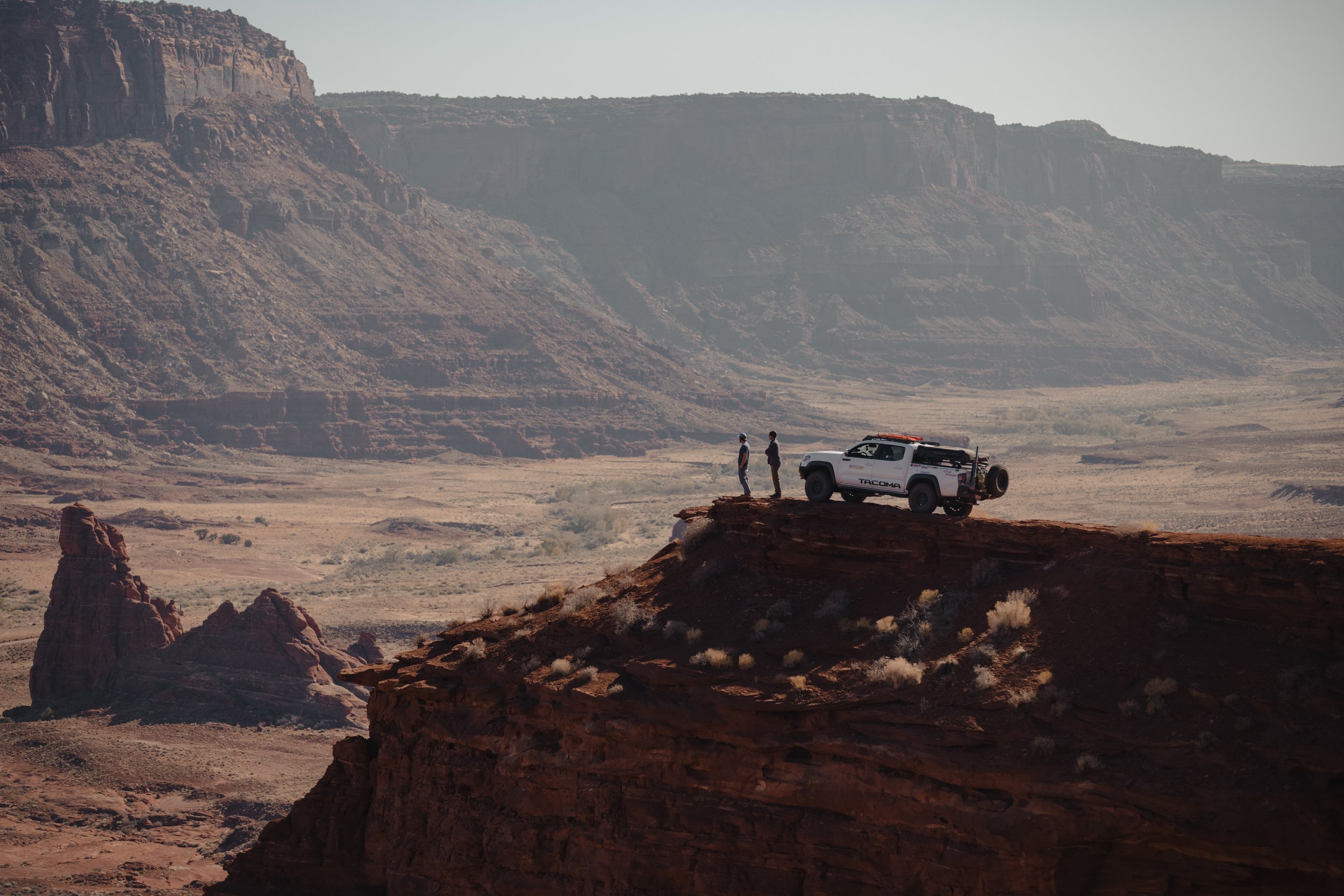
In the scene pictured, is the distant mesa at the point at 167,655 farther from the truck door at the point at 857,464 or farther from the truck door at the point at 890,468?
the truck door at the point at 890,468

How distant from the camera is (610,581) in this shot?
25.8 meters

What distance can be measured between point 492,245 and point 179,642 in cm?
14237

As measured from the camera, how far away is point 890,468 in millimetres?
24438

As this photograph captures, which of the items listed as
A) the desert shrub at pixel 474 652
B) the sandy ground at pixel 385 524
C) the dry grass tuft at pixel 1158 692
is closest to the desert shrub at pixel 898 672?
the dry grass tuft at pixel 1158 692

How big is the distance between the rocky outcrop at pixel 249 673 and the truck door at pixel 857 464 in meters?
28.2

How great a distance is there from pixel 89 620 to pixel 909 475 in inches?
1437

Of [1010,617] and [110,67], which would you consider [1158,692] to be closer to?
[1010,617]

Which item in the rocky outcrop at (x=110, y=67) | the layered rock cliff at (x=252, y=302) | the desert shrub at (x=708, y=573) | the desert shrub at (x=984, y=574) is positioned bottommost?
the desert shrub at (x=708, y=573)

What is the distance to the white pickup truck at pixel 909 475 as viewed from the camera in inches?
928

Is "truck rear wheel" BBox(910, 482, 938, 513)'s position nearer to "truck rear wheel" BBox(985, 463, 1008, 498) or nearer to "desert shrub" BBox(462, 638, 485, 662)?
"truck rear wheel" BBox(985, 463, 1008, 498)

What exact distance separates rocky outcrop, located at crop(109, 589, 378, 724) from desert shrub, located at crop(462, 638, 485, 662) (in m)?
25.6

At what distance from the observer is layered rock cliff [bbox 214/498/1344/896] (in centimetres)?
1692

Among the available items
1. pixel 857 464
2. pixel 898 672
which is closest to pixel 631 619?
pixel 857 464

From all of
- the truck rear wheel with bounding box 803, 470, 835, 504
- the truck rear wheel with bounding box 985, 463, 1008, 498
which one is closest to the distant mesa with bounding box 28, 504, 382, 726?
the truck rear wheel with bounding box 803, 470, 835, 504
